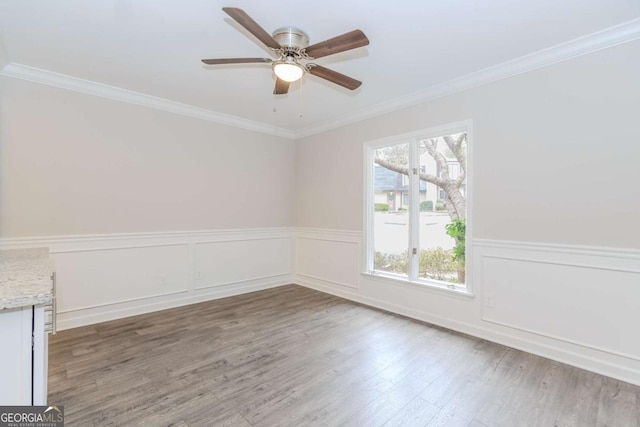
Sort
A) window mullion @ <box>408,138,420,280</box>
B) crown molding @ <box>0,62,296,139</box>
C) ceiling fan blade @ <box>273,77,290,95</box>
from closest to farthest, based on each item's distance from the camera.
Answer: ceiling fan blade @ <box>273,77,290,95</box>
crown molding @ <box>0,62,296,139</box>
window mullion @ <box>408,138,420,280</box>

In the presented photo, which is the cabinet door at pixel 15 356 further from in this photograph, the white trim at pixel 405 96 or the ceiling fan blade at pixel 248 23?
the white trim at pixel 405 96

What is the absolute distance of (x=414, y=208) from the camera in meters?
3.74

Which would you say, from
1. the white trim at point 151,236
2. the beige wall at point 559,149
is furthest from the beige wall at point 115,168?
the beige wall at point 559,149

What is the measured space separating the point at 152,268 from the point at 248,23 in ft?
10.7

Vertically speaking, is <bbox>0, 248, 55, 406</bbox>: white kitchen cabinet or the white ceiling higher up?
the white ceiling

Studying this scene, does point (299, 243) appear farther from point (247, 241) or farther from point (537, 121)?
point (537, 121)

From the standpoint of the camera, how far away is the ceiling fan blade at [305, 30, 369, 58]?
188 centimetres

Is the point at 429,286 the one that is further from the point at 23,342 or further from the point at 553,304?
the point at 23,342

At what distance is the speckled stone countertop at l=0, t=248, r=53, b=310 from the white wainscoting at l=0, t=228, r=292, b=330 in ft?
5.23

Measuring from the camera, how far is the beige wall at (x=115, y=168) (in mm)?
3039

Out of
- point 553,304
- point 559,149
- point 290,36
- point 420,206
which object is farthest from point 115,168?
point 553,304

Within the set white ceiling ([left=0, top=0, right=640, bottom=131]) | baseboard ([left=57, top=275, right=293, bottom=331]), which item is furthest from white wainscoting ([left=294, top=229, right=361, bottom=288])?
white ceiling ([left=0, top=0, right=640, bottom=131])

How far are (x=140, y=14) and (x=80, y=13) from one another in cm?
44

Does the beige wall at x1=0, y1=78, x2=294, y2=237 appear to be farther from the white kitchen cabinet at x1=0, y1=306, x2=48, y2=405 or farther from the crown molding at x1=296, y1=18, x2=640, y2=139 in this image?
the white kitchen cabinet at x1=0, y1=306, x2=48, y2=405
